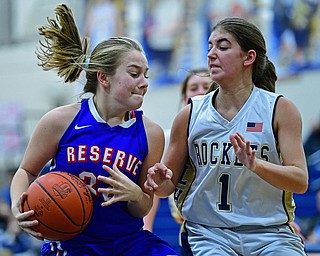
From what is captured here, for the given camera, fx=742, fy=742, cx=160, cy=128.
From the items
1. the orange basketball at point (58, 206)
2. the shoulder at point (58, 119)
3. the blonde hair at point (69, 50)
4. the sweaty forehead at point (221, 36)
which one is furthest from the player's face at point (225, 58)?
the orange basketball at point (58, 206)

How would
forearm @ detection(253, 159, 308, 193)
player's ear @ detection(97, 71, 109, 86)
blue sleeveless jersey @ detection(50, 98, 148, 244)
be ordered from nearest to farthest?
forearm @ detection(253, 159, 308, 193)
blue sleeveless jersey @ detection(50, 98, 148, 244)
player's ear @ detection(97, 71, 109, 86)

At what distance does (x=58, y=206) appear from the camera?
3941mm

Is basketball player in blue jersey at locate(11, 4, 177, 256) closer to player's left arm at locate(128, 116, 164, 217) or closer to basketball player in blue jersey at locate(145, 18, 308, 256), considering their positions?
Answer: player's left arm at locate(128, 116, 164, 217)

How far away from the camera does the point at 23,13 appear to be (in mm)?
15461

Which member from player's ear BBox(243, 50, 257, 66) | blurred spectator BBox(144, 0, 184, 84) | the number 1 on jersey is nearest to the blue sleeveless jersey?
the number 1 on jersey

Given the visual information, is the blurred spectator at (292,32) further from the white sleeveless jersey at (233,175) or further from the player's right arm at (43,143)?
the player's right arm at (43,143)

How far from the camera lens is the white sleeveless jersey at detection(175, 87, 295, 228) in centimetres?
407

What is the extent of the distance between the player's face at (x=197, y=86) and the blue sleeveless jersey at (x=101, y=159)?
54.8 inches

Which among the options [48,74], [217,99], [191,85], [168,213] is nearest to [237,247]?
[217,99]

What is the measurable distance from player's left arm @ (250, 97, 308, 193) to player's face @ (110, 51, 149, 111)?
2.54ft

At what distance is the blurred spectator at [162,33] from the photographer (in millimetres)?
12555

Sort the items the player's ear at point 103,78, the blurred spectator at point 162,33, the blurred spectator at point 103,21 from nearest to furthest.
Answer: the player's ear at point 103,78
the blurred spectator at point 162,33
the blurred spectator at point 103,21

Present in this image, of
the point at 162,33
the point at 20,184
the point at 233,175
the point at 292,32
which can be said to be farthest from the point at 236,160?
the point at 162,33

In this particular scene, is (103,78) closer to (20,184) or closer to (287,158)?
(20,184)
